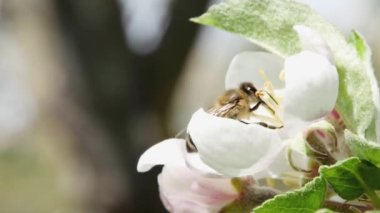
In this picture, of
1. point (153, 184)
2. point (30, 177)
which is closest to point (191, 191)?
point (153, 184)

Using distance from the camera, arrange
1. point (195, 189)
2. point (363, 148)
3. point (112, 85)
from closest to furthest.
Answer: point (363, 148)
point (195, 189)
point (112, 85)

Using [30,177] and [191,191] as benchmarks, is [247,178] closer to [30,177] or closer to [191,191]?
[191,191]

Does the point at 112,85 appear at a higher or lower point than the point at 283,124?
lower

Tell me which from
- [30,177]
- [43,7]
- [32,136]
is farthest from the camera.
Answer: [30,177]

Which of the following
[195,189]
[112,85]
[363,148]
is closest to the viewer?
[363,148]

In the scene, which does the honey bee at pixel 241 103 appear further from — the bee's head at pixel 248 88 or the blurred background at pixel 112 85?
the blurred background at pixel 112 85

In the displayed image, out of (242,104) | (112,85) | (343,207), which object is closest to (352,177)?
(343,207)

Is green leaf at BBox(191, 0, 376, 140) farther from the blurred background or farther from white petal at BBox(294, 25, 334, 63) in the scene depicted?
the blurred background

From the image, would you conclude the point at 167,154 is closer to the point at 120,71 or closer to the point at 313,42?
the point at 313,42

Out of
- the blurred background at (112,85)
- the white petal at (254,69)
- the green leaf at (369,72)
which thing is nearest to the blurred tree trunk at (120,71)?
the blurred background at (112,85)
